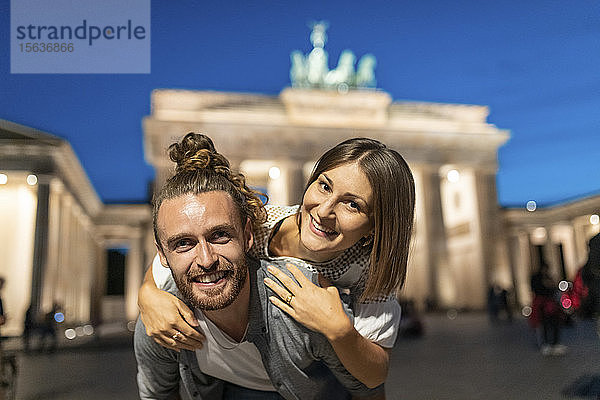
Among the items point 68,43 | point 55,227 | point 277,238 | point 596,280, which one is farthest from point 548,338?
point 55,227

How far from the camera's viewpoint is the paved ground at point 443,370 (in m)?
6.26

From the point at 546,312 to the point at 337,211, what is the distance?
6751 mm

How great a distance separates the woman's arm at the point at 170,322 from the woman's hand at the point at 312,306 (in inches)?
11.9

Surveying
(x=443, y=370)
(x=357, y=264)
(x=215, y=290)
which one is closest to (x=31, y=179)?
(x=443, y=370)

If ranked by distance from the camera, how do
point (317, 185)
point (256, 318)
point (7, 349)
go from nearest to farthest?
point (256, 318) → point (317, 185) → point (7, 349)

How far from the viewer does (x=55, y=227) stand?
13625 mm

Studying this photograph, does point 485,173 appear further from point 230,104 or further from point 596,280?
point 596,280

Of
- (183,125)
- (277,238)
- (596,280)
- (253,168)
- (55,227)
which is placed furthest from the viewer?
(253,168)

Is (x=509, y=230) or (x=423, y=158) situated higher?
(x=423, y=158)

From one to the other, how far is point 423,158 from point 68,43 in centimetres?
1770

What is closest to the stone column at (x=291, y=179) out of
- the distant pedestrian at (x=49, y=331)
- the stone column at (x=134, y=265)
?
the stone column at (x=134, y=265)

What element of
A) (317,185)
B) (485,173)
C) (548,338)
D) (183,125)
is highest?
(183,125)

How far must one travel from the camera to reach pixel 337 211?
2148mm

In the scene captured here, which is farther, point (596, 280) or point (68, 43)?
point (68, 43)
